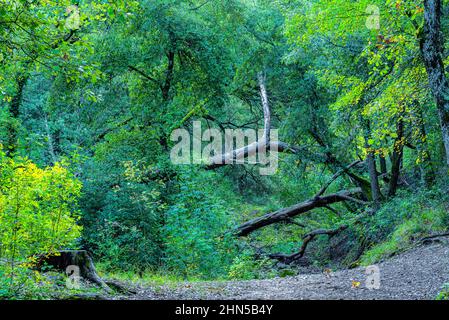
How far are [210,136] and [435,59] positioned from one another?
39.9ft

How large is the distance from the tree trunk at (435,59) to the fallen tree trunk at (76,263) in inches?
216

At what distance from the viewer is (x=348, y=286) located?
8.38 meters

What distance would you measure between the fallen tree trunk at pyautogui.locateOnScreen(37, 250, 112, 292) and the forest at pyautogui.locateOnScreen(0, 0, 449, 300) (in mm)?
23

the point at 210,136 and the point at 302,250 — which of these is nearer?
the point at 302,250

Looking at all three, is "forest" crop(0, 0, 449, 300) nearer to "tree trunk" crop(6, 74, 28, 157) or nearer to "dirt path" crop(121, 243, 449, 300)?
"tree trunk" crop(6, 74, 28, 157)

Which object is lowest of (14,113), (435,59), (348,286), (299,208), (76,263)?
A: (348,286)

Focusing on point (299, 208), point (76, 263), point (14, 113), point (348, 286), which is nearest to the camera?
point (76, 263)

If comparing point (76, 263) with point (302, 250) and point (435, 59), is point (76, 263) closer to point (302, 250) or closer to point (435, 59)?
point (435, 59)

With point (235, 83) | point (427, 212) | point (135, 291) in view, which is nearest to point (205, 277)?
point (135, 291)

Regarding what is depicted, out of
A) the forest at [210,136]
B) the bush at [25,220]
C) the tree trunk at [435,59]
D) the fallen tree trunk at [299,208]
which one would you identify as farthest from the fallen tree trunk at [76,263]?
the fallen tree trunk at [299,208]

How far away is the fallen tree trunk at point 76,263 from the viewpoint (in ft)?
24.5

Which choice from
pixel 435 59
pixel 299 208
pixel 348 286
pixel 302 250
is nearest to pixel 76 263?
pixel 348 286

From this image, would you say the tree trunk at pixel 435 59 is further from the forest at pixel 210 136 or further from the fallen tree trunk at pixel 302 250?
the fallen tree trunk at pixel 302 250
